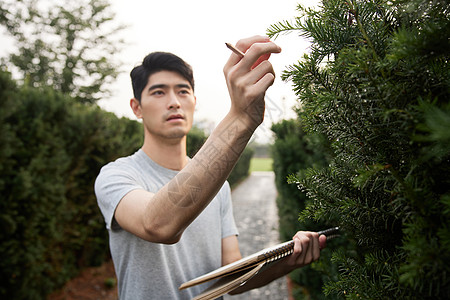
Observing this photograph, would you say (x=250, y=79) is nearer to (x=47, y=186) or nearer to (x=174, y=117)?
(x=174, y=117)

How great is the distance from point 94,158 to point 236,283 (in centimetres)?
520

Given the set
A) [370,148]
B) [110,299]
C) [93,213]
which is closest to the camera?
[370,148]

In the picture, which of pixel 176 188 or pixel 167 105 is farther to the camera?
pixel 167 105

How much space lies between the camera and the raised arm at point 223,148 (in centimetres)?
95

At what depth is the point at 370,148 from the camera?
2.45 feet

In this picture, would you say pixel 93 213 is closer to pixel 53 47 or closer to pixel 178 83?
pixel 178 83

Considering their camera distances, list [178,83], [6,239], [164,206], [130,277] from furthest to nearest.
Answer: [6,239]
[178,83]
[130,277]
[164,206]

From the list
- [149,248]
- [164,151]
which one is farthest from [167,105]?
[149,248]

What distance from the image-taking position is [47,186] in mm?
4148

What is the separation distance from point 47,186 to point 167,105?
2.99m

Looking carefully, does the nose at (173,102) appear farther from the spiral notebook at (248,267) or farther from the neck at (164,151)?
the spiral notebook at (248,267)

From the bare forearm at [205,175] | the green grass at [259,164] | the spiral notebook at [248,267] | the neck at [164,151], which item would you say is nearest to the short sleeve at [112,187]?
the neck at [164,151]

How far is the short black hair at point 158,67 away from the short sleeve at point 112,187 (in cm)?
81

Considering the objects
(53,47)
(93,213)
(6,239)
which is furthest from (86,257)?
(53,47)
